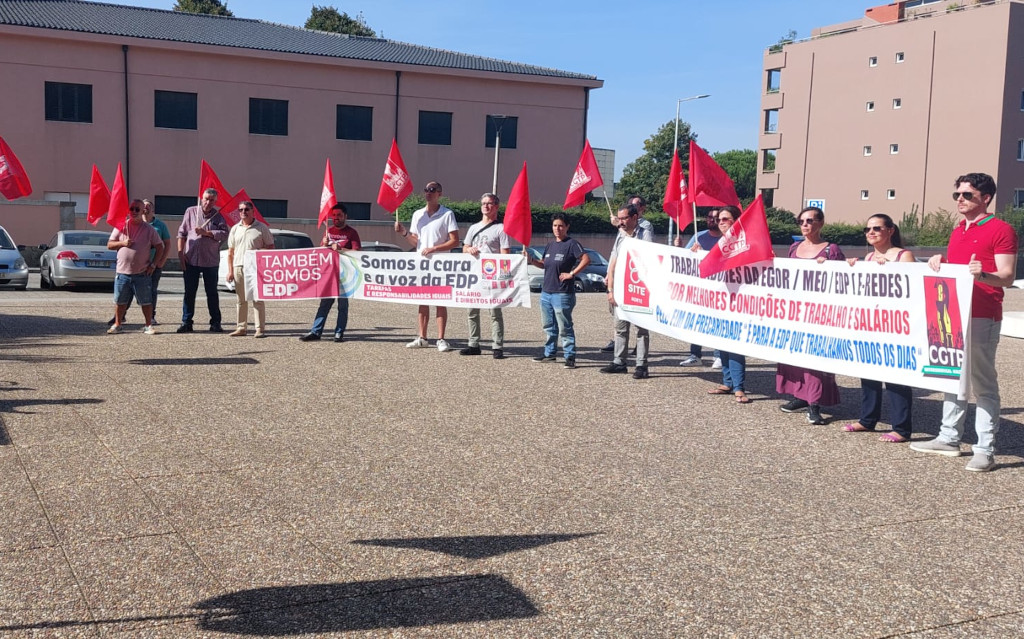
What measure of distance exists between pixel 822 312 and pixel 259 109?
33472 mm

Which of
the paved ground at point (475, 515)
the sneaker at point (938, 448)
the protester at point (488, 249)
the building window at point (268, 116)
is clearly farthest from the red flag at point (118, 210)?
the building window at point (268, 116)

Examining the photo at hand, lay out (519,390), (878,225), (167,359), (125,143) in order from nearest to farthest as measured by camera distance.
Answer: (878,225), (519,390), (167,359), (125,143)

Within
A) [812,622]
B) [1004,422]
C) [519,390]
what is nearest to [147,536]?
[812,622]

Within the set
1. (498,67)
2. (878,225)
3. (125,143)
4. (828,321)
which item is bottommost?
(828,321)

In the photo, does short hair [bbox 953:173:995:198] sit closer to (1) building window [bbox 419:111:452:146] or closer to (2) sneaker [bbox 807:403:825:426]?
(2) sneaker [bbox 807:403:825:426]

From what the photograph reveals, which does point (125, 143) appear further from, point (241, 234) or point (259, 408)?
point (259, 408)

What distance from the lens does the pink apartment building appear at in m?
35.2

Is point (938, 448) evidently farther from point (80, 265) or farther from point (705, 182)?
point (80, 265)

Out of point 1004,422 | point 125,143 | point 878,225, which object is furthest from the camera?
point 125,143

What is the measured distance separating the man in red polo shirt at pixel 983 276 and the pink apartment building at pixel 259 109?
33.4 meters

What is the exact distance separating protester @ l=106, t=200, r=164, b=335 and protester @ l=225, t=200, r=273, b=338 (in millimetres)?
970

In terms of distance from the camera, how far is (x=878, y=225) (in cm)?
767

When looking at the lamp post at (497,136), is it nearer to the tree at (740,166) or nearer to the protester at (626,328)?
the protester at (626,328)

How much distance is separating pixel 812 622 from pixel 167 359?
8271 mm
